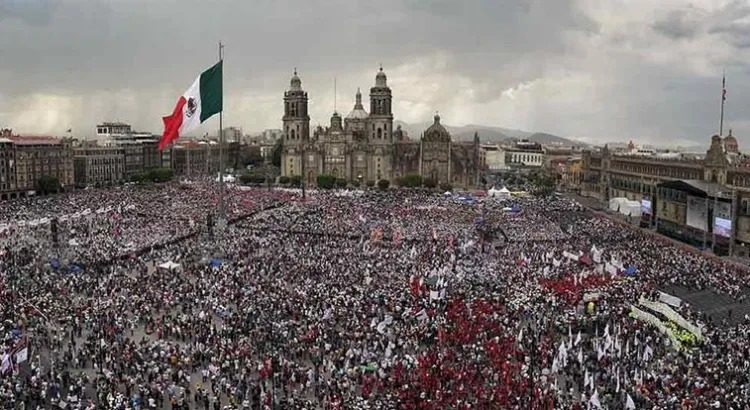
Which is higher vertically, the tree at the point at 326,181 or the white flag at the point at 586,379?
the tree at the point at 326,181

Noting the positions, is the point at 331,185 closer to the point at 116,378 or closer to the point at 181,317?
the point at 181,317

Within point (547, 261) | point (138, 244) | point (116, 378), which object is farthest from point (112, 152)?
point (116, 378)

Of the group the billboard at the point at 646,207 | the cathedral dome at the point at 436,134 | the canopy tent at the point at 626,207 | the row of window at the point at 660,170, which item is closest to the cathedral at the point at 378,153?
the cathedral dome at the point at 436,134

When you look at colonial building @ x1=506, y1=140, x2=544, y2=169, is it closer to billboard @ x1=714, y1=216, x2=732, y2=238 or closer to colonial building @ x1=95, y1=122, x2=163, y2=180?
colonial building @ x1=95, y1=122, x2=163, y2=180

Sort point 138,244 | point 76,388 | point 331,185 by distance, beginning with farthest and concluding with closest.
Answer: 1. point 331,185
2. point 138,244
3. point 76,388

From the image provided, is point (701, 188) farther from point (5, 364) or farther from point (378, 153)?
point (378, 153)

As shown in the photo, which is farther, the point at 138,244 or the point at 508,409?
the point at 138,244

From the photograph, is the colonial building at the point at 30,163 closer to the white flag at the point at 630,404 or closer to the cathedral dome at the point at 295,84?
the cathedral dome at the point at 295,84

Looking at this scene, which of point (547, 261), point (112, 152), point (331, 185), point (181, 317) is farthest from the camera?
point (112, 152)

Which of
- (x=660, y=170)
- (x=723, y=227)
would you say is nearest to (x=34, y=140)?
(x=660, y=170)
